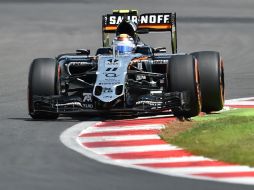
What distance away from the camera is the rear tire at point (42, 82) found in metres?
14.5

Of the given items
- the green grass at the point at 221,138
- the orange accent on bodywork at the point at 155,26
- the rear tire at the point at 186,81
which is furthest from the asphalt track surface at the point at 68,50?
the orange accent on bodywork at the point at 155,26

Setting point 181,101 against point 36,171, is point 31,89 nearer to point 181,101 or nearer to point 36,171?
point 181,101

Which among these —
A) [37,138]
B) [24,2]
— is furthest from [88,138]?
[24,2]

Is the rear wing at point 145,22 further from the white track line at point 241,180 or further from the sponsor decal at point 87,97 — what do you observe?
the white track line at point 241,180

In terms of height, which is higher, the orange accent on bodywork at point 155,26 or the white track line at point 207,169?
the orange accent on bodywork at point 155,26

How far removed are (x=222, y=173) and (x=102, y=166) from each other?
1210mm

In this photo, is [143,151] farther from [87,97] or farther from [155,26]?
[155,26]

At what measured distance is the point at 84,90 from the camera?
1539 cm

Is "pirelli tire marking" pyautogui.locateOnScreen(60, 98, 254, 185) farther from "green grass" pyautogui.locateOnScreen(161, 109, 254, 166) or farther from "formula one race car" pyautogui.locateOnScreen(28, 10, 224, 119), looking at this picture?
"formula one race car" pyautogui.locateOnScreen(28, 10, 224, 119)

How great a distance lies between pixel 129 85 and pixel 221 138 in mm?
3022

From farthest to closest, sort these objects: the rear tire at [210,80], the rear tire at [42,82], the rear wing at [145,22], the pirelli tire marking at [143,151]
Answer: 1. the rear wing at [145,22]
2. the rear tire at [210,80]
3. the rear tire at [42,82]
4. the pirelli tire marking at [143,151]

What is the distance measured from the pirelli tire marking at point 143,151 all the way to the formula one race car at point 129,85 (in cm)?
28

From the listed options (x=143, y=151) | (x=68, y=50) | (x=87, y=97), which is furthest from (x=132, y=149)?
(x=68, y=50)

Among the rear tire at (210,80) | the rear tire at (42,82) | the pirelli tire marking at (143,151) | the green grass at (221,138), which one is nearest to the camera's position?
the pirelli tire marking at (143,151)
